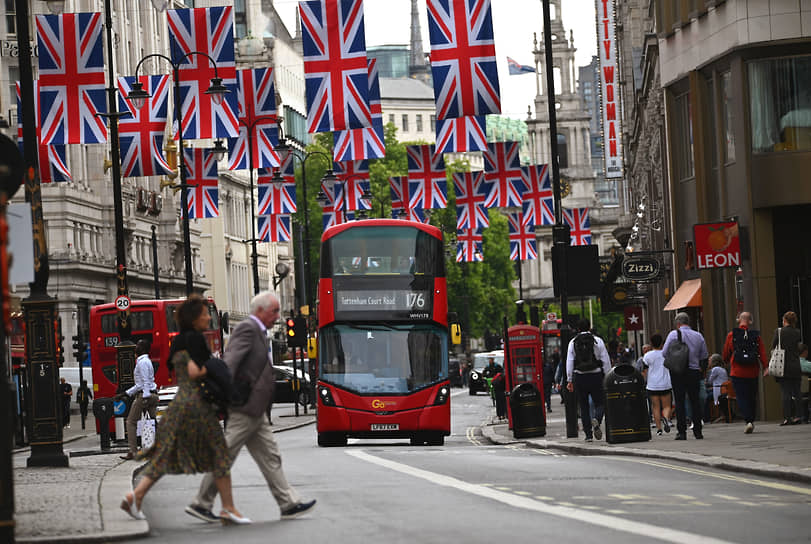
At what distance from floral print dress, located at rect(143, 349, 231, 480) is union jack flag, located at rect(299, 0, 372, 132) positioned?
68.2 feet

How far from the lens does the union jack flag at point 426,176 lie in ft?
162

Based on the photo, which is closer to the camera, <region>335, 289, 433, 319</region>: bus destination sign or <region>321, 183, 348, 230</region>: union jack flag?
<region>335, 289, 433, 319</region>: bus destination sign

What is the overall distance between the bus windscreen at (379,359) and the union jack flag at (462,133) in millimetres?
6900

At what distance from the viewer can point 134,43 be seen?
83.2 metres

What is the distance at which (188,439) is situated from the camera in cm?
1255

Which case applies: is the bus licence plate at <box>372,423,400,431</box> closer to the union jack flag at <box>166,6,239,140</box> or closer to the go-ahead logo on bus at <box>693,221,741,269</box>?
the go-ahead logo on bus at <box>693,221,741,269</box>

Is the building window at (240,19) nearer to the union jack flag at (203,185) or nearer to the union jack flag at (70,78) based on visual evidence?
the union jack flag at (203,185)

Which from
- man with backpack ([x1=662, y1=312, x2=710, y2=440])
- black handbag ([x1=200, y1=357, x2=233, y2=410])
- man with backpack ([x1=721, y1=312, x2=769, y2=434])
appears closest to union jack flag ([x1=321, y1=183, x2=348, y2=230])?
man with backpack ([x1=721, y1=312, x2=769, y2=434])

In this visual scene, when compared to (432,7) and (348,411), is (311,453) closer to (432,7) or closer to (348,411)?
(348,411)

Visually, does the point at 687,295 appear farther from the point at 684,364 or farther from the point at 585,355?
the point at 684,364

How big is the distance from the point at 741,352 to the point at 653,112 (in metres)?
22.3

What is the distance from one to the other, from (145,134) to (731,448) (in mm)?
19436

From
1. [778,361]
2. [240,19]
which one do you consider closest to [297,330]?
[778,361]

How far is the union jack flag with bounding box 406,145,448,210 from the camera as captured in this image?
49.4 meters
